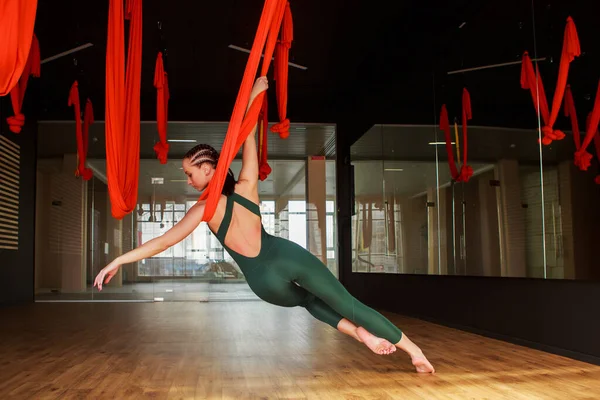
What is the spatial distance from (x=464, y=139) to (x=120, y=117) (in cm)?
408

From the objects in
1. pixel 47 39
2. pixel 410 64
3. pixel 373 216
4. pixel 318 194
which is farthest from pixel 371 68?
pixel 47 39

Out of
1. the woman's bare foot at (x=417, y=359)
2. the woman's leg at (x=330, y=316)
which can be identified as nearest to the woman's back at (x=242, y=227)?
the woman's leg at (x=330, y=316)

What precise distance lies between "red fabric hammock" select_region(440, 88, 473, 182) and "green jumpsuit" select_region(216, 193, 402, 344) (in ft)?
12.5

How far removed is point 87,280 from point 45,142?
2.26 meters

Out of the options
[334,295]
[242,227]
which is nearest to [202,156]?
[242,227]

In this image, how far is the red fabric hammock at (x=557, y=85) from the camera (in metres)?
4.80

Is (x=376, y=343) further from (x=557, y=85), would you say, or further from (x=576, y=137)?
(x=576, y=137)

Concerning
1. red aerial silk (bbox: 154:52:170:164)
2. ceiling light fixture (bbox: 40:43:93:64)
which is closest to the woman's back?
red aerial silk (bbox: 154:52:170:164)

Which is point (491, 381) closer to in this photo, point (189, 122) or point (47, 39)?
point (47, 39)

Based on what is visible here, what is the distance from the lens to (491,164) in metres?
6.44

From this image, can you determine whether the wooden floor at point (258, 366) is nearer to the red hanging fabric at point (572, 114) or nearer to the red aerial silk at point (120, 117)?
the red aerial silk at point (120, 117)

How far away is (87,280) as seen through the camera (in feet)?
31.7

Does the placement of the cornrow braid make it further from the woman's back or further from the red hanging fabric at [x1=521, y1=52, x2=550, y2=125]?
the red hanging fabric at [x1=521, y1=52, x2=550, y2=125]

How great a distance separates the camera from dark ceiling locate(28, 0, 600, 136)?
532cm
